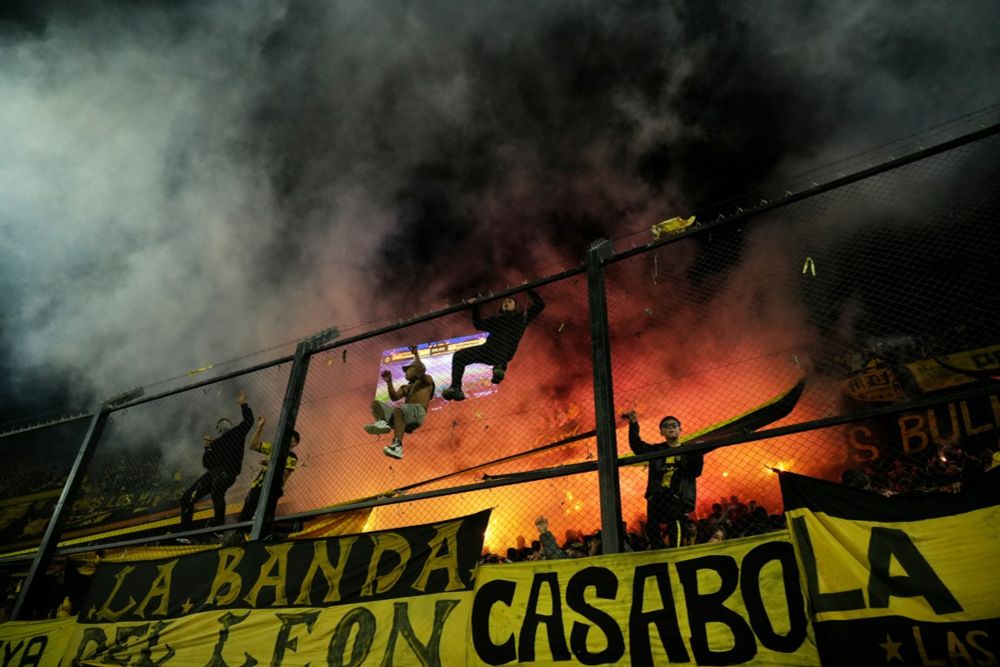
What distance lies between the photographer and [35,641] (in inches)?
222

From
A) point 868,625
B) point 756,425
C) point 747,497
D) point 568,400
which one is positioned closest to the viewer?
point 868,625

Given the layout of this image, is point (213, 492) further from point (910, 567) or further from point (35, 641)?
point (910, 567)

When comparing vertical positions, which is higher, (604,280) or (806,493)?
(604,280)

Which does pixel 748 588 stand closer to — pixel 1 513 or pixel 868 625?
pixel 868 625

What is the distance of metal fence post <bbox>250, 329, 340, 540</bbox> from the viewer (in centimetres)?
542

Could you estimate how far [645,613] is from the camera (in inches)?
134

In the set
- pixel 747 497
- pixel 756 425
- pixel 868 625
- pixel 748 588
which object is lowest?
pixel 868 625

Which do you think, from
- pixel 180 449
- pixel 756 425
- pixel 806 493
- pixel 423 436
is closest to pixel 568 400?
pixel 423 436

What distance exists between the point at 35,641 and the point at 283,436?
326cm

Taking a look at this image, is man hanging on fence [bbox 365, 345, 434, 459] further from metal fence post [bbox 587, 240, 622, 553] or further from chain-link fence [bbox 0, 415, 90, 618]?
chain-link fence [bbox 0, 415, 90, 618]

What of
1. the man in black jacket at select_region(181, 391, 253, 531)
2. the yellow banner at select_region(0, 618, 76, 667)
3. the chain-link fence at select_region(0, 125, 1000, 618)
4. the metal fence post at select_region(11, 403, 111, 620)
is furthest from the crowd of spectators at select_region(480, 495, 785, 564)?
the metal fence post at select_region(11, 403, 111, 620)

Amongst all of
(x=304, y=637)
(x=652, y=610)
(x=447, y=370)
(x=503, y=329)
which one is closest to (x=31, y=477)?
(x=304, y=637)

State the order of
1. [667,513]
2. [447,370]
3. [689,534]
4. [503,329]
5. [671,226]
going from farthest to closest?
[447,370], [503,329], [689,534], [667,513], [671,226]

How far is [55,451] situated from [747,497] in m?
16.8
